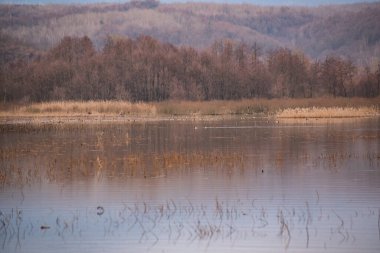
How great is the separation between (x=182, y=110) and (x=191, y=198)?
49198 mm

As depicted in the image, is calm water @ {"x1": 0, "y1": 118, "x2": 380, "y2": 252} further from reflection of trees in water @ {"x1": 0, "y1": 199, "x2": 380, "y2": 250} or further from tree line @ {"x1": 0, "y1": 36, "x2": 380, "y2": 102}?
tree line @ {"x1": 0, "y1": 36, "x2": 380, "y2": 102}

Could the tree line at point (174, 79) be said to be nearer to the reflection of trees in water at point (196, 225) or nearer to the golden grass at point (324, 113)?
the golden grass at point (324, 113)

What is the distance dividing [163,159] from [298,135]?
521 inches

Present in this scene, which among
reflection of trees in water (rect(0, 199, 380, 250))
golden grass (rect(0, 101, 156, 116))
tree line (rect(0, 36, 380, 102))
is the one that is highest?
tree line (rect(0, 36, 380, 102))

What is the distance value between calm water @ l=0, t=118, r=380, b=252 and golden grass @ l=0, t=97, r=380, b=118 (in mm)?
25956

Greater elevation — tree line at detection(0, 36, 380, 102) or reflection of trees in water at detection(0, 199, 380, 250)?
tree line at detection(0, 36, 380, 102)

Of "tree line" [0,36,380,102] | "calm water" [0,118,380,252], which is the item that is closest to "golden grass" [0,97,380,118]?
"tree line" [0,36,380,102]

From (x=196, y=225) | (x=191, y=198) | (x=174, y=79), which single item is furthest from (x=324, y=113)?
(x=196, y=225)

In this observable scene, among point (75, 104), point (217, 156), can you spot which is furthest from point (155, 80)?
point (217, 156)

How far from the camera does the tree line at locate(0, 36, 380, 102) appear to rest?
84.5 metres

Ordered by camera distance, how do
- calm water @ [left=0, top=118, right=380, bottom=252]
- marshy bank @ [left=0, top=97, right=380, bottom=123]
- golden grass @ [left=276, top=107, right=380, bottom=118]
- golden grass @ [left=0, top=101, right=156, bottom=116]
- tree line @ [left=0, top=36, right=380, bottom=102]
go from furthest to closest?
tree line @ [left=0, top=36, right=380, bottom=102]
golden grass @ [left=0, top=101, right=156, bottom=116]
marshy bank @ [left=0, top=97, right=380, bottom=123]
golden grass @ [left=276, top=107, right=380, bottom=118]
calm water @ [left=0, top=118, right=380, bottom=252]

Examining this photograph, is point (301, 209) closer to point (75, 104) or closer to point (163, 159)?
point (163, 159)

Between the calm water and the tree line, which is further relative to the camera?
the tree line

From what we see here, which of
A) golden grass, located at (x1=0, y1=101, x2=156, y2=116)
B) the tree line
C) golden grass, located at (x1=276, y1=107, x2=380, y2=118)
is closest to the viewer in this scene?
golden grass, located at (x1=276, y1=107, x2=380, y2=118)
